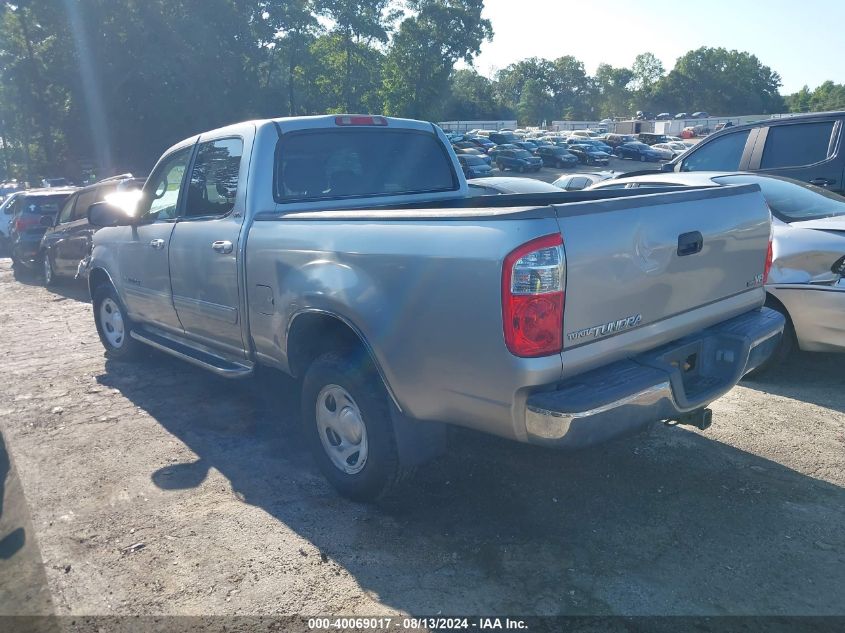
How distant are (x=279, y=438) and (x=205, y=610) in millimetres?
1982

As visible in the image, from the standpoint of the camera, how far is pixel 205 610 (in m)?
3.16

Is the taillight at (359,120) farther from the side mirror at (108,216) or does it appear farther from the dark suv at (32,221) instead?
the dark suv at (32,221)

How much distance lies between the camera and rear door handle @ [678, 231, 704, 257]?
11.3 feet

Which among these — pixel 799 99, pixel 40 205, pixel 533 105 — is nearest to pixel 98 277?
pixel 40 205

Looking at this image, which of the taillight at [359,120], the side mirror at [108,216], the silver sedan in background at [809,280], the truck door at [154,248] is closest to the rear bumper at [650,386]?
the silver sedan in background at [809,280]

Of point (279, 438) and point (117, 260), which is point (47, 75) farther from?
point (279, 438)

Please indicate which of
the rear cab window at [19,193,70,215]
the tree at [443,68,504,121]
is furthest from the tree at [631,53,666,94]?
the rear cab window at [19,193,70,215]

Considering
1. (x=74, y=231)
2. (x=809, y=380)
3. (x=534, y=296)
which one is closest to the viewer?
(x=534, y=296)

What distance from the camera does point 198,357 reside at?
5258 mm

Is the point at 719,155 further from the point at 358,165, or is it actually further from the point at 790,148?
the point at 358,165

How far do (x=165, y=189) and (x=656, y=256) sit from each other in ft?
13.5

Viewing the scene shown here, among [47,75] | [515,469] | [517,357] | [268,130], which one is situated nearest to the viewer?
[517,357]

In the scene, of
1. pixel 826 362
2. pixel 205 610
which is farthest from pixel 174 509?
pixel 826 362

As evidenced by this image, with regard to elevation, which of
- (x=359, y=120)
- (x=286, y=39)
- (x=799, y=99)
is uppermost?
(x=286, y=39)
